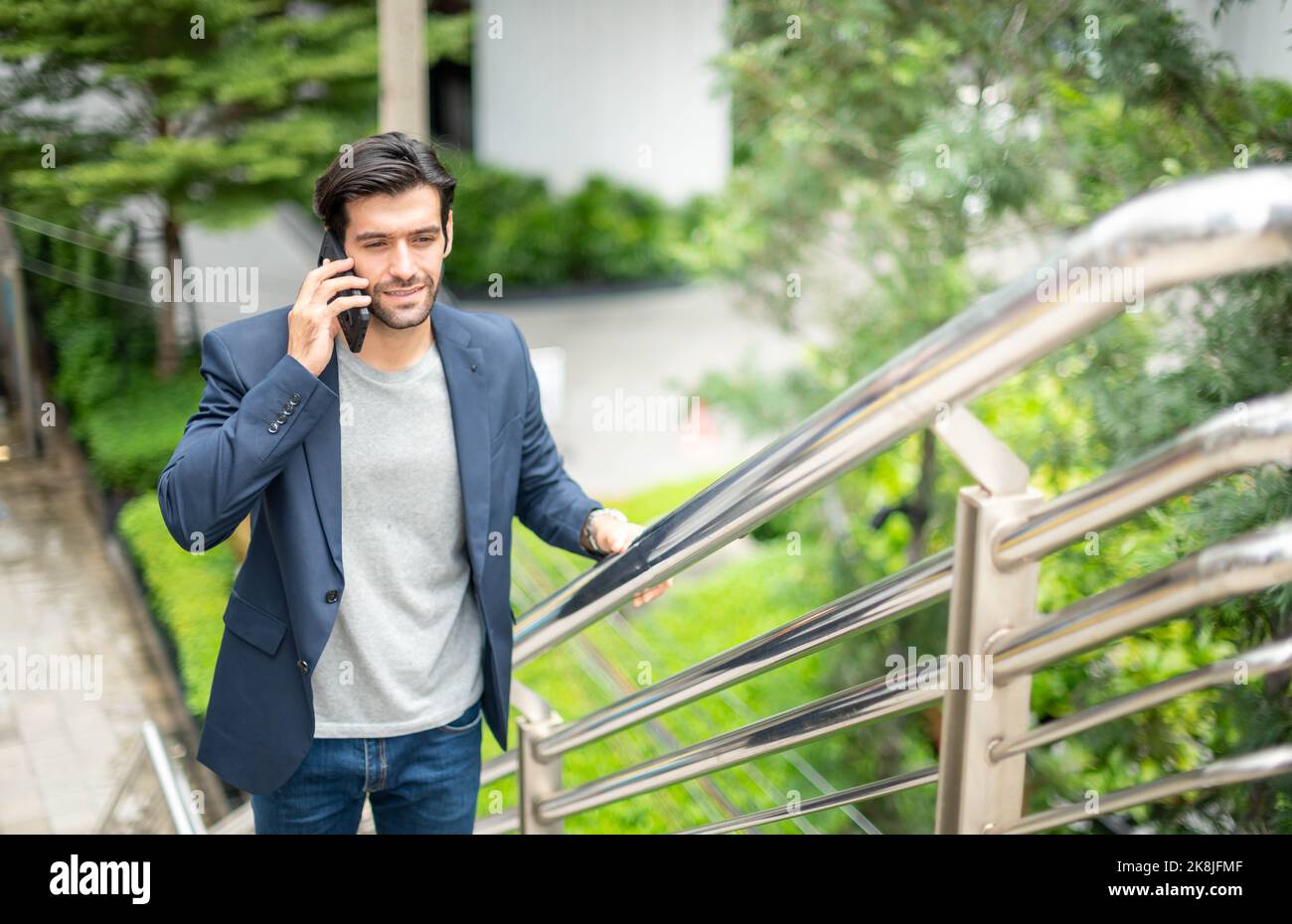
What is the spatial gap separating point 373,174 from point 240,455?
42 centimetres

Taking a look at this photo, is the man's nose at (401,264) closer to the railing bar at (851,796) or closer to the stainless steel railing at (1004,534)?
the stainless steel railing at (1004,534)

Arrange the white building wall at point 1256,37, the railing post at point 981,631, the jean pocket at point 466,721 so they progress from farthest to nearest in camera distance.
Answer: the white building wall at point 1256,37 → the jean pocket at point 466,721 → the railing post at point 981,631

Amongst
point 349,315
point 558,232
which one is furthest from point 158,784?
point 558,232

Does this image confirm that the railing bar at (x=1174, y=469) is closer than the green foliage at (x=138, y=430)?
Yes

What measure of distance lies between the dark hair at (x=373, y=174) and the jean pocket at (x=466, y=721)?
774 mm

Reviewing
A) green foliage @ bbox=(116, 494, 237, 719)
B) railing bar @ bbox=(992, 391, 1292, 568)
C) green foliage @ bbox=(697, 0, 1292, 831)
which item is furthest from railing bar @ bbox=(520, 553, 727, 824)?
railing bar @ bbox=(992, 391, 1292, 568)

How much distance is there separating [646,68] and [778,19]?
348 inches

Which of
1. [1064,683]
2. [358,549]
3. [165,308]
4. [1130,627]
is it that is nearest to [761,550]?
[1064,683]

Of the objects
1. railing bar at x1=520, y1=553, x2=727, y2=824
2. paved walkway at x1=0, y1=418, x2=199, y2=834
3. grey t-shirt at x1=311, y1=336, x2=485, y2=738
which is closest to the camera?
grey t-shirt at x1=311, y1=336, x2=485, y2=738

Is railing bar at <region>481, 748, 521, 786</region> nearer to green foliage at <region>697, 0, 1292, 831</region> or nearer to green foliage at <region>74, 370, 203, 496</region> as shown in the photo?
green foliage at <region>697, 0, 1292, 831</region>

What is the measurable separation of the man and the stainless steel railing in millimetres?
284

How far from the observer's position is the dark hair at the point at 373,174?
163 centimetres

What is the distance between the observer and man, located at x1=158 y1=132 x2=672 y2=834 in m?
1.60

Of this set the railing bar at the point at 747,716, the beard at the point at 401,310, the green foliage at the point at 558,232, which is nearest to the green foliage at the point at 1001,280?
the railing bar at the point at 747,716
